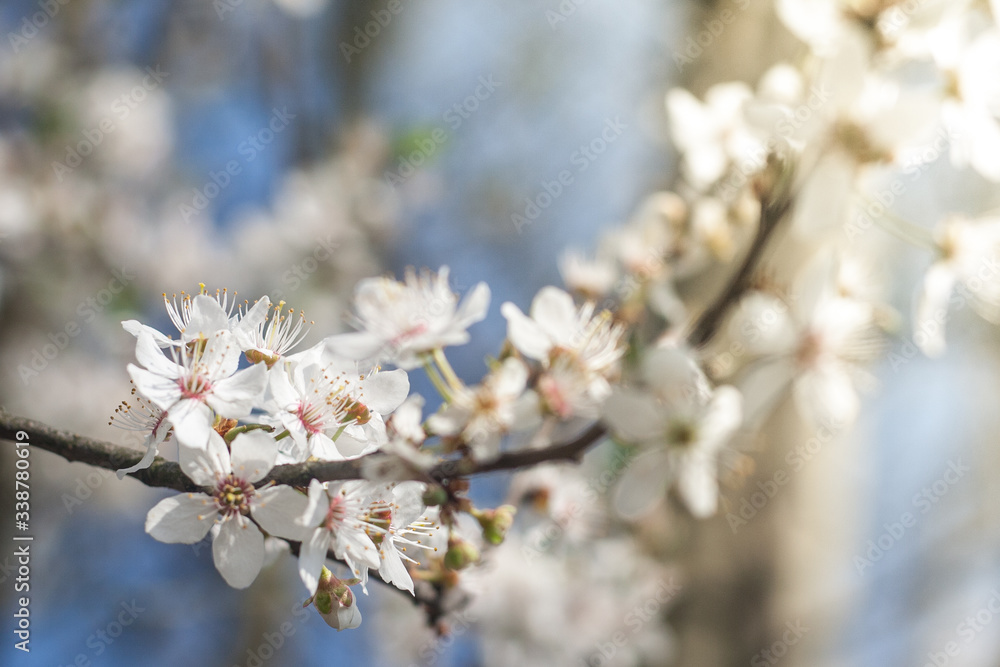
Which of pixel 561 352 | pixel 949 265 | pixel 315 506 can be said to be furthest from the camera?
pixel 949 265

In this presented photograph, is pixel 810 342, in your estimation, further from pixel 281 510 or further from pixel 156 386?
pixel 156 386

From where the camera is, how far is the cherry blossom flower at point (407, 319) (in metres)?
0.76

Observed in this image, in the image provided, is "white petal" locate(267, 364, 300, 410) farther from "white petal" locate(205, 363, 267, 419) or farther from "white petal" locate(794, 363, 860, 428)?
"white petal" locate(794, 363, 860, 428)

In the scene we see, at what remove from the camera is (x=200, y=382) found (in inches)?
30.1

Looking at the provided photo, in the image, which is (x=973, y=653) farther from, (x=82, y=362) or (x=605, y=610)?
(x=82, y=362)

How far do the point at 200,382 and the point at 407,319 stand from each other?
0.80ft

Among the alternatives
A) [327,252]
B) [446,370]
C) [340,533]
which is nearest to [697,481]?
[446,370]

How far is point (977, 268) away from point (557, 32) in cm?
376

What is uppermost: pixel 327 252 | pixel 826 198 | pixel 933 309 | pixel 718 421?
pixel 826 198

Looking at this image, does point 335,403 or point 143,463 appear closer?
point 143,463

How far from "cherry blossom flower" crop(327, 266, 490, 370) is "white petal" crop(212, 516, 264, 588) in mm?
242

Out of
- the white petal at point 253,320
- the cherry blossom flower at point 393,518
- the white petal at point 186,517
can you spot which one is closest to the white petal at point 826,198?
the cherry blossom flower at point 393,518

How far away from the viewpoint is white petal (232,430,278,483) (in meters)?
0.73

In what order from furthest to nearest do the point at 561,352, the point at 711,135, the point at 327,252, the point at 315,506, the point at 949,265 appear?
the point at 327,252, the point at 711,135, the point at 949,265, the point at 561,352, the point at 315,506
